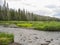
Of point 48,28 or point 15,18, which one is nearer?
point 48,28

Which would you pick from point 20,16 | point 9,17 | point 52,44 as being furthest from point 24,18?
point 52,44

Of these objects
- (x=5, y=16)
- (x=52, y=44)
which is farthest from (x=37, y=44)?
(x=5, y=16)

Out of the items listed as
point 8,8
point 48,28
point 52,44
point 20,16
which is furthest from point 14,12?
point 52,44

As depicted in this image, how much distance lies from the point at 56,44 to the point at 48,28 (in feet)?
63.1

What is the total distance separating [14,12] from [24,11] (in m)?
14.3

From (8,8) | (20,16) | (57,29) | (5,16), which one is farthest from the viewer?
(8,8)

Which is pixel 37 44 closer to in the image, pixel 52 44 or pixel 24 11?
pixel 52 44

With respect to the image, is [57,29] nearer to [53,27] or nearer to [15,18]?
[53,27]

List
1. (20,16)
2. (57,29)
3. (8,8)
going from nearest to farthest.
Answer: (57,29) < (20,16) < (8,8)

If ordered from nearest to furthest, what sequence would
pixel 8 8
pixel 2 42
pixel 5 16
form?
pixel 2 42, pixel 5 16, pixel 8 8

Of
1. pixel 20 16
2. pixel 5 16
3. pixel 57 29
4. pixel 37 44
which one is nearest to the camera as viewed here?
pixel 37 44

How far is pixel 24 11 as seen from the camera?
9706 cm

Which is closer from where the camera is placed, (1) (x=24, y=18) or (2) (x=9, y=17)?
→ (2) (x=9, y=17)

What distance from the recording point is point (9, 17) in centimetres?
7562
